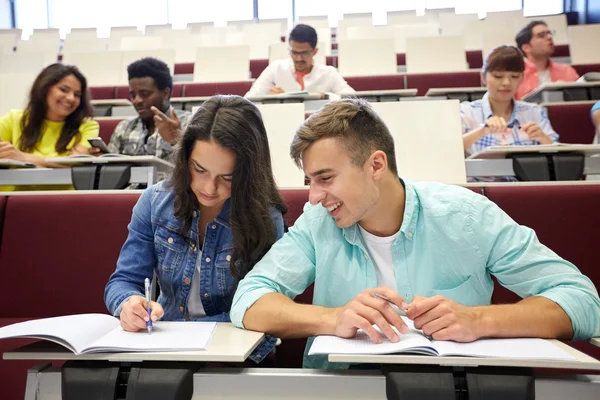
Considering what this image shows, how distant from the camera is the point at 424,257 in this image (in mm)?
771

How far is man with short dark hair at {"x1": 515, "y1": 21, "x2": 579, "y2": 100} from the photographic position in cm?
264

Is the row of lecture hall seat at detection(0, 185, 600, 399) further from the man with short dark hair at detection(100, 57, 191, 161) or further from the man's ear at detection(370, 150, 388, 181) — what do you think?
the man with short dark hair at detection(100, 57, 191, 161)

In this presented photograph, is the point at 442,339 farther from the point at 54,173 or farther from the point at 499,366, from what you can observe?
the point at 54,173

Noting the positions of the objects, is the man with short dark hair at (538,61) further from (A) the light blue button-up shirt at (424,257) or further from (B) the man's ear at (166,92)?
(A) the light blue button-up shirt at (424,257)

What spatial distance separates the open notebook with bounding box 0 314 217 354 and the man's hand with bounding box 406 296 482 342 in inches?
9.1

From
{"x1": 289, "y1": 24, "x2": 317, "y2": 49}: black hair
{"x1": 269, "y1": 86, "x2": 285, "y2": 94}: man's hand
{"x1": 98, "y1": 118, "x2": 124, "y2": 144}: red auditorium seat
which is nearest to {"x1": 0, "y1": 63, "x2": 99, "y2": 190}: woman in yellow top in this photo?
{"x1": 98, "y1": 118, "x2": 124, "y2": 144}: red auditorium seat

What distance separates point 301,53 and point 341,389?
2269 millimetres

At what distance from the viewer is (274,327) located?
2.19ft

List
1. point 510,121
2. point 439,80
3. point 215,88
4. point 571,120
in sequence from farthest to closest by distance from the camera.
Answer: point 215,88 < point 439,80 < point 571,120 < point 510,121

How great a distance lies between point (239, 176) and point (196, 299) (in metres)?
0.22

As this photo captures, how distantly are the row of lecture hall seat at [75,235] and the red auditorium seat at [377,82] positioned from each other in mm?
1934

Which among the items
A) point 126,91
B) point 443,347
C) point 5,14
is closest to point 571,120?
point 443,347

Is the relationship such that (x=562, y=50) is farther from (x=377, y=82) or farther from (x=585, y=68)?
(x=377, y=82)

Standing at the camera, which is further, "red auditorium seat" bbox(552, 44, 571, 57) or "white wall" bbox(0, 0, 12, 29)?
"white wall" bbox(0, 0, 12, 29)
